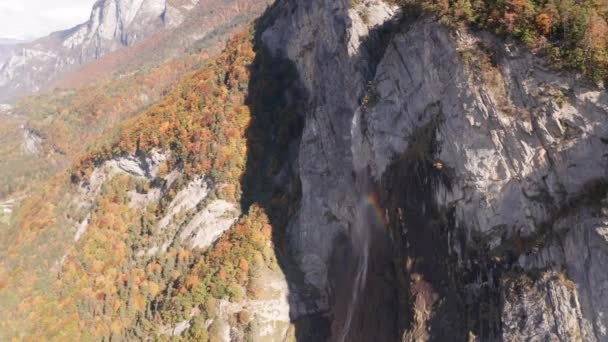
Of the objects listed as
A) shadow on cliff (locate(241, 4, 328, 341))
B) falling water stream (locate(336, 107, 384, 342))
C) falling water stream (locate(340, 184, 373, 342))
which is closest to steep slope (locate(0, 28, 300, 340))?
shadow on cliff (locate(241, 4, 328, 341))

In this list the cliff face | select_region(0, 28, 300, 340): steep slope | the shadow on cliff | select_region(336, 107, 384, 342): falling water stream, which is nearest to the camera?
the cliff face

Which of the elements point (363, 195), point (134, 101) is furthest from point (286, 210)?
point (134, 101)

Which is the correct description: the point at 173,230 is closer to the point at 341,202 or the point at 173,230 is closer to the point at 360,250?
the point at 341,202

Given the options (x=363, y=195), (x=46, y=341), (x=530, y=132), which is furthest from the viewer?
(x=46, y=341)

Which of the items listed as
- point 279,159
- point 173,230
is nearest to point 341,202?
point 279,159

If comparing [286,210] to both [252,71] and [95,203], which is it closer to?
[252,71]

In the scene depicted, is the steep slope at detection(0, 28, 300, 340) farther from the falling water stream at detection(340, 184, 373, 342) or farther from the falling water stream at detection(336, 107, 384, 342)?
the falling water stream at detection(340, 184, 373, 342)

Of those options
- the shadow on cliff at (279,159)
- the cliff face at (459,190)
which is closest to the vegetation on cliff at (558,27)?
the cliff face at (459,190)

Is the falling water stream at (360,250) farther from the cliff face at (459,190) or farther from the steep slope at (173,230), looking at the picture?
the steep slope at (173,230)
